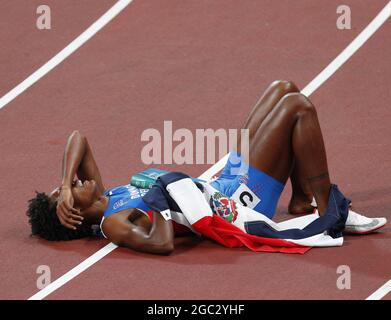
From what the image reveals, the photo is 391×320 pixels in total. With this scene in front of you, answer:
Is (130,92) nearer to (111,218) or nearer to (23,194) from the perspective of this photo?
(23,194)

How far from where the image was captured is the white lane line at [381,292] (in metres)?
5.54

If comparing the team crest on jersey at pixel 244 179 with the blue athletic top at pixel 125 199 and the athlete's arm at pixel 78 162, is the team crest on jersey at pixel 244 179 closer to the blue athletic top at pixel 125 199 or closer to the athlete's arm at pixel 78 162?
the blue athletic top at pixel 125 199

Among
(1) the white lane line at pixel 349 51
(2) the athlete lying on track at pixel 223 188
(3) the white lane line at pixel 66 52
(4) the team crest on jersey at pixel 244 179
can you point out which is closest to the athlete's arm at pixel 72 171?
(2) the athlete lying on track at pixel 223 188

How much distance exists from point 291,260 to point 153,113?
2598 mm

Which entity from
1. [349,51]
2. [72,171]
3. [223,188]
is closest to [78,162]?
[72,171]

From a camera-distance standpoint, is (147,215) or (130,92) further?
(130,92)

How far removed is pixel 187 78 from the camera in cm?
864

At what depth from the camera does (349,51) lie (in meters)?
8.91

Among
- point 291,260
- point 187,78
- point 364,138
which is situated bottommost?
point 291,260

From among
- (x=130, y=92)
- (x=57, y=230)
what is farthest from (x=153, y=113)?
(x=57, y=230)

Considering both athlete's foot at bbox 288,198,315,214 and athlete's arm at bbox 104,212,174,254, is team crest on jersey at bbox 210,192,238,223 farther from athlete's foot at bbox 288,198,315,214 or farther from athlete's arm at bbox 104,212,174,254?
athlete's foot at bbox 288,198,315,214

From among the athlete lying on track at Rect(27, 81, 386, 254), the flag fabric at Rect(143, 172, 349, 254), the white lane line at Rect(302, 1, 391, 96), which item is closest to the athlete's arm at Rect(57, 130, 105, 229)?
the athlete lying on track at Rect(27, 81, 386, 254)

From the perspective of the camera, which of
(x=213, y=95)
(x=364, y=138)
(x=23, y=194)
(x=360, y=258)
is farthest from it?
(x=213, y=95)

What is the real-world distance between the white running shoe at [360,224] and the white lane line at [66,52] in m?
3.38
